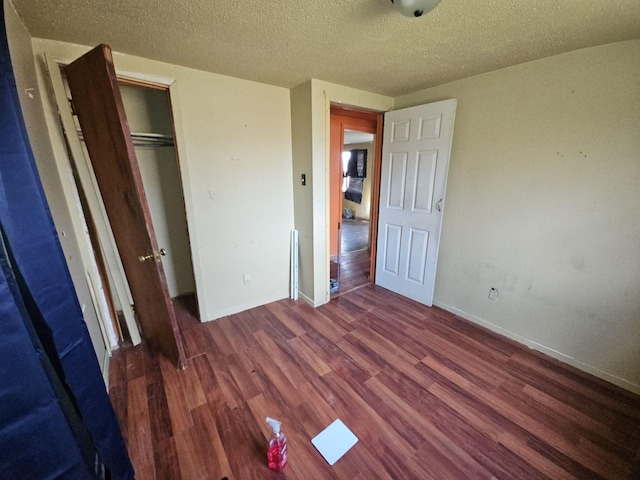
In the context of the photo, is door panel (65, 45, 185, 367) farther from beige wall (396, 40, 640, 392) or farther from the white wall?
beige wall (396, 40, 640, 392)

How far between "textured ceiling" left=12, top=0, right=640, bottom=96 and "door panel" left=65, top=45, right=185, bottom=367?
0.23 m

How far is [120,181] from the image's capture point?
5.13 ft

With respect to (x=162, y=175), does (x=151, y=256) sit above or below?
below

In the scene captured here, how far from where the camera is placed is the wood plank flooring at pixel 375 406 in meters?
1.28

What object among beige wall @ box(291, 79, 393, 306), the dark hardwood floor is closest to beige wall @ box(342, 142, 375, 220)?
the dark hardwood floor

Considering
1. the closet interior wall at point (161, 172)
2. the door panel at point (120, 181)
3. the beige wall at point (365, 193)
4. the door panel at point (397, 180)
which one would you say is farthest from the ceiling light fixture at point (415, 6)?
the beige wall at point (365, 193)

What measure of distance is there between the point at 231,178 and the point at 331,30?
141 cm

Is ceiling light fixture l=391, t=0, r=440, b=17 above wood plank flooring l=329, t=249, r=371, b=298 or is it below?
above

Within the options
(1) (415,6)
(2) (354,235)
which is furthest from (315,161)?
(2) (354,235)

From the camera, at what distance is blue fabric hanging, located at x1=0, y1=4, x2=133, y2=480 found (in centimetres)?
62

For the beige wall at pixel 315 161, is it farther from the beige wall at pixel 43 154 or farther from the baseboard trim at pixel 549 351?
the beige wall at pixel 43 154

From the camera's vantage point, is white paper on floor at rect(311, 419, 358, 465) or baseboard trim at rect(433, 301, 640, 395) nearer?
white paper on floor at rect(311, 419, 358, 465)

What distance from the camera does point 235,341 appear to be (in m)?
2.19

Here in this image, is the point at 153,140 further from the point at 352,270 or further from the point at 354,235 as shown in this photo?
the point at 354,235
